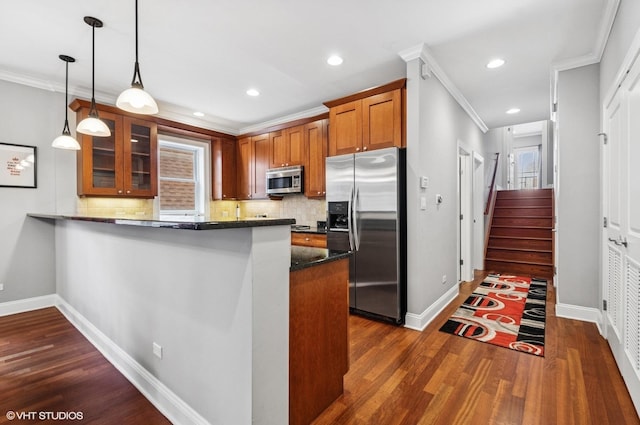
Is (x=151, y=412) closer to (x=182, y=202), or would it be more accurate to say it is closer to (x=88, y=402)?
(x=88, y=402)

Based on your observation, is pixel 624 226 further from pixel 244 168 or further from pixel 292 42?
pixel 244 168

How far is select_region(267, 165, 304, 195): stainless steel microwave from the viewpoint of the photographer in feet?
14.8

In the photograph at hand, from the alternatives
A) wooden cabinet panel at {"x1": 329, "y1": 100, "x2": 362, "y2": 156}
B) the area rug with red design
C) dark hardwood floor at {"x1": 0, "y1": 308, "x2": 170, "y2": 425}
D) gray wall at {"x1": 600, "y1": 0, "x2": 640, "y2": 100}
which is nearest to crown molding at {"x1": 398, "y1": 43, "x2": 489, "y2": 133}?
wooden cabinet panel at {"x1": 329, "y1": 100, "x2": 362, "y2": 156}

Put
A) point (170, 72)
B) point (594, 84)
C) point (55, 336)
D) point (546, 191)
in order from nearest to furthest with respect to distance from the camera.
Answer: point (55, 336) → point (594, 84) → point (170, 72) → point (546, 191)

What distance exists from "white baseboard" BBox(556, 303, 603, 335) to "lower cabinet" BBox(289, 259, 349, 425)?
9.10 feet

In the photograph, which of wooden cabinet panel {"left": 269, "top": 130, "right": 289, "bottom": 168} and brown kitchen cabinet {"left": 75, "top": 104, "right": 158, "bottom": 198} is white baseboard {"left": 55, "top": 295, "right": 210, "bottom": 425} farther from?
wooden cabinet panel {"left": 269, "top": 130, "right": 289, "bottom": 168}

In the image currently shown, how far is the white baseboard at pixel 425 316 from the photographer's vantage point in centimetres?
295

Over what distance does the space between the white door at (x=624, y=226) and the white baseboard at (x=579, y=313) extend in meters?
0.55

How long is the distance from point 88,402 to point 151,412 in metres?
0.45

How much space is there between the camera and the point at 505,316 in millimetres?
3252

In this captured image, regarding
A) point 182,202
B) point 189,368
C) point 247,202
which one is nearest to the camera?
point 189,368

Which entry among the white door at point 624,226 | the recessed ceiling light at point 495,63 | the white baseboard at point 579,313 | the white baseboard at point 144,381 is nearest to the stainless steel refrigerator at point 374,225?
the recessed ceiling light at point 495,63

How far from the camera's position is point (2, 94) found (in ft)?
10.8

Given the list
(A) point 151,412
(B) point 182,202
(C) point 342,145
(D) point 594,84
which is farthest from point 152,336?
→ (D) point 594,84
